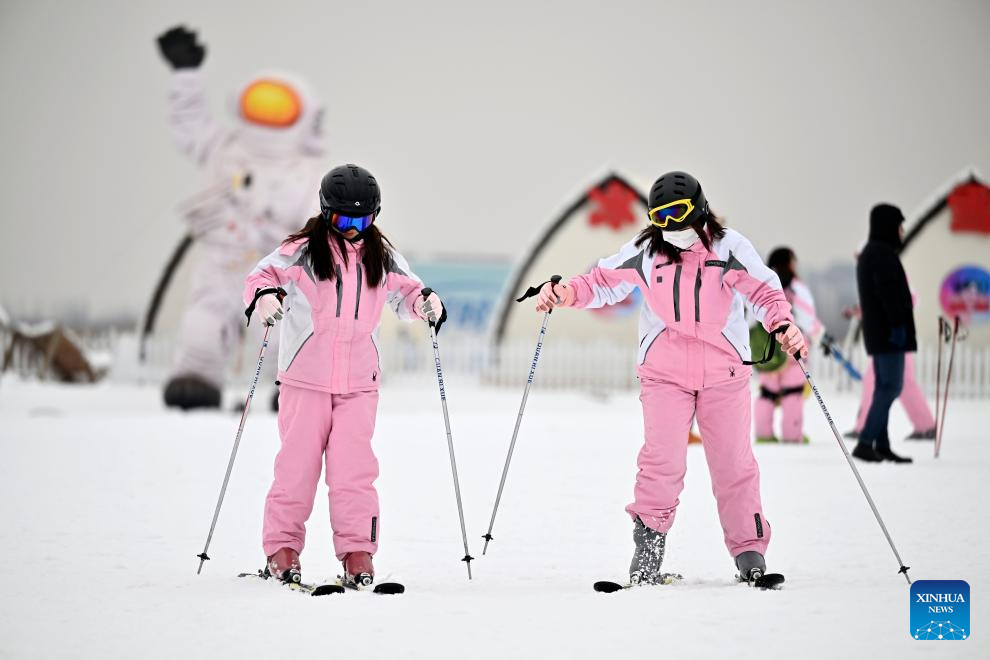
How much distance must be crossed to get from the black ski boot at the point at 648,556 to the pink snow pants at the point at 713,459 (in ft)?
0.12

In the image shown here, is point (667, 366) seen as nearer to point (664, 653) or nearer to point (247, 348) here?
point (664, 653)

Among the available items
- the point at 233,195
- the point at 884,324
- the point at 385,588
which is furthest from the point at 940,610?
the point at 233,195

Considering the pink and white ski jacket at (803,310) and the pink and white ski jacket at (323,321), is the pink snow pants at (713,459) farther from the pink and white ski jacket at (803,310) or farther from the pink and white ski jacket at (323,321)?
the pink and white ski jacket at (803,310)

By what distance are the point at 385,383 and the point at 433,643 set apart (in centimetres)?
1516

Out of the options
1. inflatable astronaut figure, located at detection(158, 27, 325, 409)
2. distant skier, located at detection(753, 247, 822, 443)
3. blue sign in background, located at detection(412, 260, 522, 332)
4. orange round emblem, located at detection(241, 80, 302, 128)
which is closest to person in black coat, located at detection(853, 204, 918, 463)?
distant skier, located at detection(753, 247, 822, 443)

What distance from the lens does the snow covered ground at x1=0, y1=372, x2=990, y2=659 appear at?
312 cm

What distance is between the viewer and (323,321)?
4.04m

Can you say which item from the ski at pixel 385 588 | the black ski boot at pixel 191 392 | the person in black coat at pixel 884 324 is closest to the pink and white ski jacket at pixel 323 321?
the ski at pixel 385 588

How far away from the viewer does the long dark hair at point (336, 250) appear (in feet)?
13.2

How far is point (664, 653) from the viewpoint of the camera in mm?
2969

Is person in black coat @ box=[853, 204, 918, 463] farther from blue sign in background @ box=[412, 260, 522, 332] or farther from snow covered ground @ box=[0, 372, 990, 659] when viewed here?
blue sign in background @ box=[412, 260, 522, 332]

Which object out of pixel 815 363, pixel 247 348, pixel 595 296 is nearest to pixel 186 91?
pixel 247 348

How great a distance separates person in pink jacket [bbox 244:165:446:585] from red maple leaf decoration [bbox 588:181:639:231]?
538 inches

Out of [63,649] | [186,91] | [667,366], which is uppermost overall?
[186,91]
